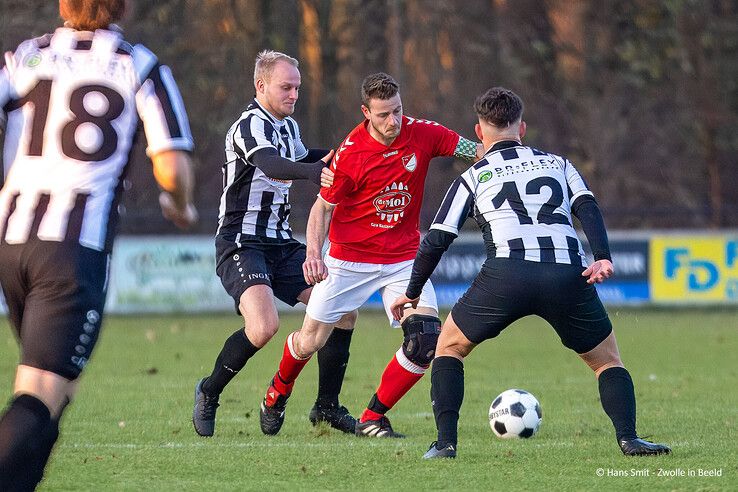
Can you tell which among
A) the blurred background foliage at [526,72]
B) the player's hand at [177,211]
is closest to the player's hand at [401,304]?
the player's hand at [177,211]

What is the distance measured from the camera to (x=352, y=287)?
296 inches

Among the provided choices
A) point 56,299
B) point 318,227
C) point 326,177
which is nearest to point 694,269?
point 318,227

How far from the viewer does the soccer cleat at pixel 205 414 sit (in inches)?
296

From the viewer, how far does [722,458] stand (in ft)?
21.0

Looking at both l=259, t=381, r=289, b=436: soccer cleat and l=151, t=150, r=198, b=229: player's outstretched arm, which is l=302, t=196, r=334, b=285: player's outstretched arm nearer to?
l=259, t=381, r=289, b=436: soccer cleat

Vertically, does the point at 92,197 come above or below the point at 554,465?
above

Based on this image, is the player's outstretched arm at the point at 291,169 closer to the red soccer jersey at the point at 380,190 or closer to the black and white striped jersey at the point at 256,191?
the red soccer jersey at the point at 380,190

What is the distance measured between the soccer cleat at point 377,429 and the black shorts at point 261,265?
98cm

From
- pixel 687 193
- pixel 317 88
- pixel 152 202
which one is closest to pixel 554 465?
pixel 152 202

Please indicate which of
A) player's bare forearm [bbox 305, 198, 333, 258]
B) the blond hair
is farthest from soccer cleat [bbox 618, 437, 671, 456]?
the blond hair

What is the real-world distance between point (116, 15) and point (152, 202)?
727 inches

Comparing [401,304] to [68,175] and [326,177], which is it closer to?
[326,177]

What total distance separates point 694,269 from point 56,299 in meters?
16.6

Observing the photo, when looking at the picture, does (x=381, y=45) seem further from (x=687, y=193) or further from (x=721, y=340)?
(x=721, y=340)
